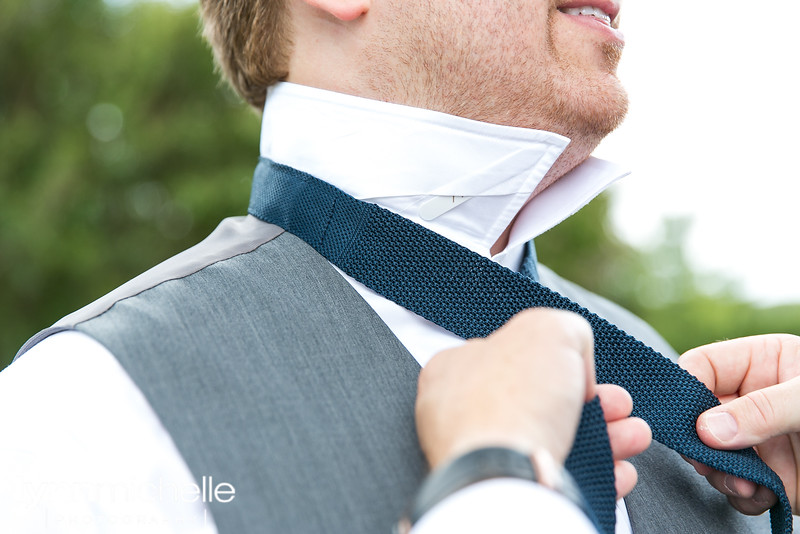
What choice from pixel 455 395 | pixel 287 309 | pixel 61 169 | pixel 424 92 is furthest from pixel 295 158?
pixel 61 169

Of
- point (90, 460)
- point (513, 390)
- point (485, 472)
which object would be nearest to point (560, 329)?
point (513, 390)

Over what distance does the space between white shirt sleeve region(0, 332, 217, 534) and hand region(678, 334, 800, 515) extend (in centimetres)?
82

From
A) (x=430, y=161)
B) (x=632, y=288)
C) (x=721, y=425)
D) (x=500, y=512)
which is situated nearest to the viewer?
(x=500, y=512)

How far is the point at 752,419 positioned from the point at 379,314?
64 centimetres

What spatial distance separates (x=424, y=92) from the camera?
1458mm

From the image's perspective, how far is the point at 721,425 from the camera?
4.03ft

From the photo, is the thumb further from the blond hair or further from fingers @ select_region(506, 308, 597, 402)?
the blond hair

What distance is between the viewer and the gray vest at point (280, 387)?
0.97 metres

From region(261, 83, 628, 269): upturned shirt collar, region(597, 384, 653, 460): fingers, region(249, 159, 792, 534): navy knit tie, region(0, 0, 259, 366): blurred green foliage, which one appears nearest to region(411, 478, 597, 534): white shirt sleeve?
region(597, 384, 653, 460): fingers

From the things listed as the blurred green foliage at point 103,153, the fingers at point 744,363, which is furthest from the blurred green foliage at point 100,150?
the fingers at point 744,363

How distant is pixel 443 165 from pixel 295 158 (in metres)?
0.30

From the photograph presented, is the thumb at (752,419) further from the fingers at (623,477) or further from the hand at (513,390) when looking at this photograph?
the hand at (513,390)

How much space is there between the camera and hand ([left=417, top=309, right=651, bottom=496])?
842 mm

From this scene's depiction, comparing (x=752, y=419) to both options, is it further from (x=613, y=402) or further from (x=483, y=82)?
(x=483, y=82)
